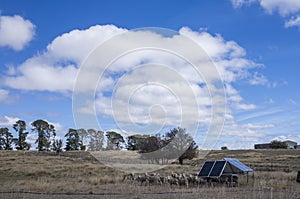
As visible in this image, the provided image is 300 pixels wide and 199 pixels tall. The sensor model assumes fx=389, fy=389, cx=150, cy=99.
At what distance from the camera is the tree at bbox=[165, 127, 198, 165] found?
1935 inches

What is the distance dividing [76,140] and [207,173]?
7813 cm

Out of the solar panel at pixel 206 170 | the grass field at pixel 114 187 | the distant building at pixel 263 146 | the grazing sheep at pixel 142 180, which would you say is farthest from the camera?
the distant building at pixel 263 146

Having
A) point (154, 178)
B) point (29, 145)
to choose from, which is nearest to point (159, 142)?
Answer: point (154, 178)

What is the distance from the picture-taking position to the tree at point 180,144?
49156 mm

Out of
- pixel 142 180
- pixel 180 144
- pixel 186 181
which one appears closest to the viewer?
pixel 186 181

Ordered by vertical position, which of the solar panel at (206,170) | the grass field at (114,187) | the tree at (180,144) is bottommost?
the grass field at (114,187)

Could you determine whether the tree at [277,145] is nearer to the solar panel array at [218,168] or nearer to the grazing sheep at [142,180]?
the solar panel array at [218,168]

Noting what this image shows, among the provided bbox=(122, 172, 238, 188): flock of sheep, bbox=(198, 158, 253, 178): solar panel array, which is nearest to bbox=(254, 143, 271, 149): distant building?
bbox=(198, 158, 253, 178): solar panel array

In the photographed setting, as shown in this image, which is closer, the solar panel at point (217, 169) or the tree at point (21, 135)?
the solar panel at point (217, 169)

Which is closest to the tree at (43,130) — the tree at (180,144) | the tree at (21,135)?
the tree at (21,135)

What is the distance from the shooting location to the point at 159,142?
50750 millimetres

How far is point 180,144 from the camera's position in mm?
51656

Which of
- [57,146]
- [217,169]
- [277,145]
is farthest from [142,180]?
[277,145]

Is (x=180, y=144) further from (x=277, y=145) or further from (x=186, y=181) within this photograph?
(x=277, y=145)
